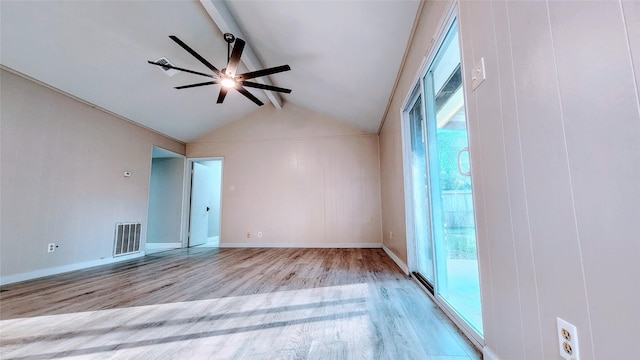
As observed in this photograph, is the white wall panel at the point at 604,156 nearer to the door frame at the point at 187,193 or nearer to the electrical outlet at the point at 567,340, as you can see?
the electrical outlet at the point at 567,340

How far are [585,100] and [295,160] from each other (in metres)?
4.99

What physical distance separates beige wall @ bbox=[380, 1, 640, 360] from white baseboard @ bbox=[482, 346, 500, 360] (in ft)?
0.11

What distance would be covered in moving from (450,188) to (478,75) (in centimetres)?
94

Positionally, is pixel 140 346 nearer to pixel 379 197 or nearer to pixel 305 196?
pixel 305 196

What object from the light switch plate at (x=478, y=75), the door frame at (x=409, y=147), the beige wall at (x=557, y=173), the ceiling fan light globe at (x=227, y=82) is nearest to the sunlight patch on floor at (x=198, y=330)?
the door frame at (x=409, y=147)

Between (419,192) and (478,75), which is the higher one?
(478,75)

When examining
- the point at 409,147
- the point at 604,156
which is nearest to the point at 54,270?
the point at 409,147

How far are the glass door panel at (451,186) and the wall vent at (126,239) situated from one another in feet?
15.6

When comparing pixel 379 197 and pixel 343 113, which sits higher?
Result: pixel 343 113

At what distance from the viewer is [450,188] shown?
189 cm

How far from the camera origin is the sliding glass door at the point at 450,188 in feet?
5.36

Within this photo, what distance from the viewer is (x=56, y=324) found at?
66.6 inches

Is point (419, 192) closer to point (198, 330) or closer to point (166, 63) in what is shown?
point (198, 330)

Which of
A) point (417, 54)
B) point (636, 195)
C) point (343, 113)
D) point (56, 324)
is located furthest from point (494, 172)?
point (343, 113)
